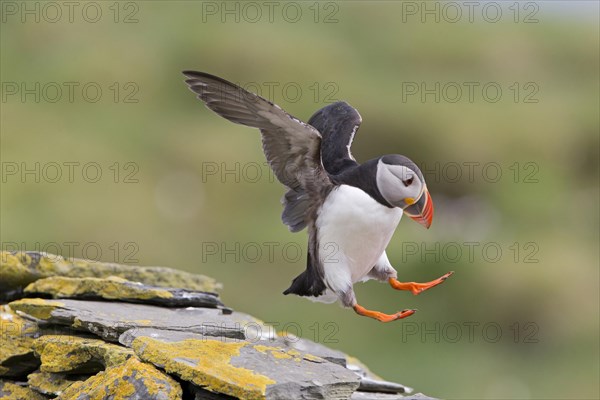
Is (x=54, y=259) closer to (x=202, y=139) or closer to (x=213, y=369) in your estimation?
(x=213, y=369)

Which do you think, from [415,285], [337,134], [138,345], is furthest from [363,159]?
[138,345]

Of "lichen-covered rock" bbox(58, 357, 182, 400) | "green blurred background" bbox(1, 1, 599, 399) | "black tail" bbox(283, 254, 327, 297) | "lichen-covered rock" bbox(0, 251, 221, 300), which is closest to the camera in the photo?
"lichen-covered rock" bbox(58, 357, 182, 400)

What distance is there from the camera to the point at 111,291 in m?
9.52

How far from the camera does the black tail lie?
8.55m

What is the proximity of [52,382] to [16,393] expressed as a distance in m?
0.44

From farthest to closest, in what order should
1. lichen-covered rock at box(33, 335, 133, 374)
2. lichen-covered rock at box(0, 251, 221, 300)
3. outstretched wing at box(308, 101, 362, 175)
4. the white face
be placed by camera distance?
lichen-covered rock at box(0, 251, 221, 300) < outstretched wing at box(308, 101, 362, 175) < lichen-covered rock at box(33, 335, 133, 374) < the white face

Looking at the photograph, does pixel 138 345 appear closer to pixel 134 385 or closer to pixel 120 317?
pixel 134 385

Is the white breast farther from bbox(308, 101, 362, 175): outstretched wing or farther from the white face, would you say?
bbox(308, 101, 362, 175): outstretched wing

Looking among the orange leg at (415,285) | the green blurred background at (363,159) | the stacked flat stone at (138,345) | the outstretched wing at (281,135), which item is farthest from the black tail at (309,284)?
the green blurred background at (363,159)

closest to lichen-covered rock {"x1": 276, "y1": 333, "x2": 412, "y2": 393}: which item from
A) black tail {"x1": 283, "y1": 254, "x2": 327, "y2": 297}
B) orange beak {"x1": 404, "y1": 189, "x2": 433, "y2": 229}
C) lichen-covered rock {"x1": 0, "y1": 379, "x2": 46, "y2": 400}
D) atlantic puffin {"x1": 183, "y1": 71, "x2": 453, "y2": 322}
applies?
black tail {"x1": 283, "y1": 254, "x2": 327, "y2": 297}

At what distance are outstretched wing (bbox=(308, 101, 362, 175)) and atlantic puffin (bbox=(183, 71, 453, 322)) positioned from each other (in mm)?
323

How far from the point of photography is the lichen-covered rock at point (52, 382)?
27.8ft

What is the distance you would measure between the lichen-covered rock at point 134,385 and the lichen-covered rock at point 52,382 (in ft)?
2.94

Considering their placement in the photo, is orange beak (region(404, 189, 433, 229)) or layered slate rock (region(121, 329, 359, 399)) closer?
layered slate rock (region(121, 329, 359, 399))
